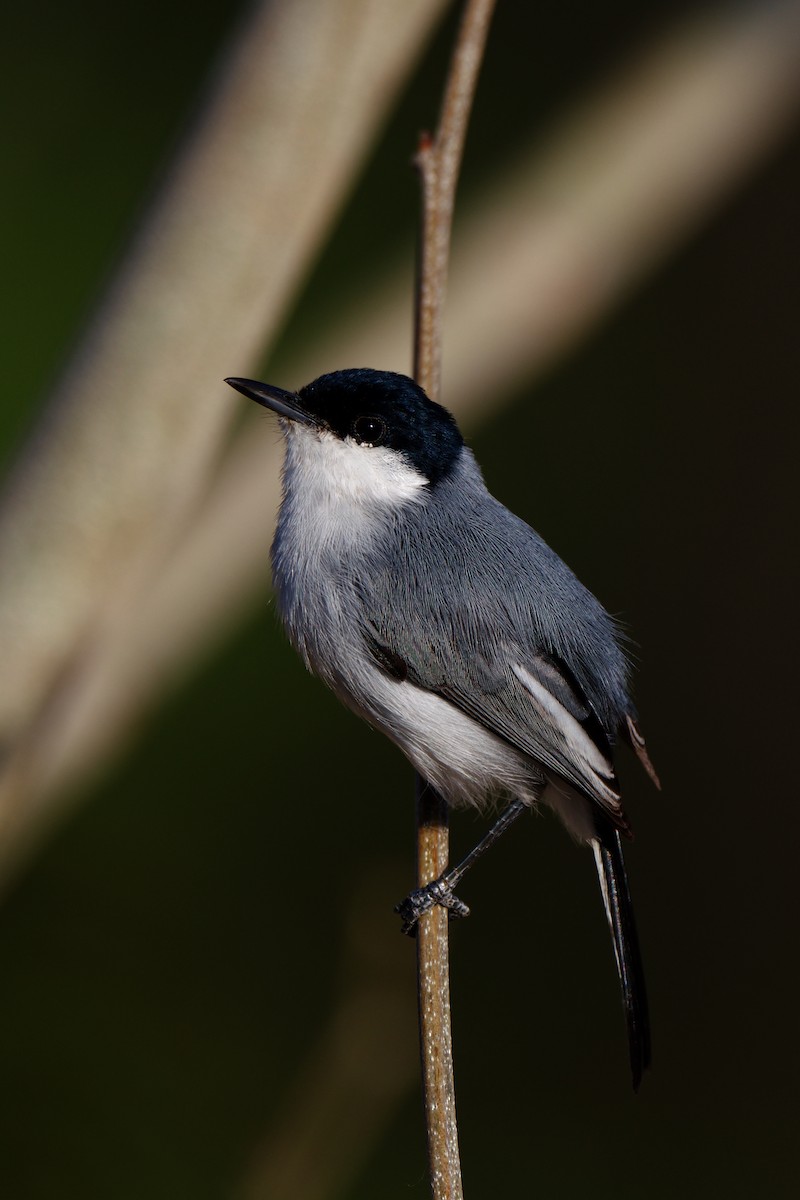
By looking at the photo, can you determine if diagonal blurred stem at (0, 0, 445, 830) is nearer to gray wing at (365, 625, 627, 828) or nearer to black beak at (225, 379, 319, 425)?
black beak at (225, 379, 319, 425)

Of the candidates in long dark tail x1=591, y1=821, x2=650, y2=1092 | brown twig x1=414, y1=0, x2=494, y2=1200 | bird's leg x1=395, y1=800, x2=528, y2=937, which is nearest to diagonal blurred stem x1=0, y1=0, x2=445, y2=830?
brown twig x1=414, y1=0, x2=494, y2=1200

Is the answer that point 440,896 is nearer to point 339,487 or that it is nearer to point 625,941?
point 625,941

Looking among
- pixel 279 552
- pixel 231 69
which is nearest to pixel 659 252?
pixel 231 69

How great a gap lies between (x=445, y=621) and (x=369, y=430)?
233mm

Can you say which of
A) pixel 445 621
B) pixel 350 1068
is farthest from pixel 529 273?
pixel 350 1068

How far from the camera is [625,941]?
101 centimetres

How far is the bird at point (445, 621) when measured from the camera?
3.06 ft

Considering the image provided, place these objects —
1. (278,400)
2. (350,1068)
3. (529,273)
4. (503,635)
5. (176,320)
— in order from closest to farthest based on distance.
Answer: (503,635)
(278,400)
(350,1068)
(176,320)
(529,273)

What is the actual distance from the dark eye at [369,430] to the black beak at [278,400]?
0.04 metres

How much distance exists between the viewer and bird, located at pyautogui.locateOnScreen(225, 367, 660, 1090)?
933mm

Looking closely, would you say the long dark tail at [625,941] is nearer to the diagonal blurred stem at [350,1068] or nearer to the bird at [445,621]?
the bird at [445,621]

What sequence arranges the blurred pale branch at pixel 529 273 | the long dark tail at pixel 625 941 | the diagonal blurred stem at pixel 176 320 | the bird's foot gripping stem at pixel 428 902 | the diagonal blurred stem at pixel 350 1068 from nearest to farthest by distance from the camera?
the long dark tail at pixel 625 941 → the bird's foot gripping stem at pixel 428 902 → the diagonal blurred stem at pixel 350 1068 → the diagonal blurred stem at pixel 176 320 → the blurred pale branch at pixel 529 273

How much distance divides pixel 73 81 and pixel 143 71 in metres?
0.15

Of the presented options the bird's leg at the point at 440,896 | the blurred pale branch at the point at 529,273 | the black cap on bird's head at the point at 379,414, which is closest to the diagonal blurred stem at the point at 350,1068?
the bird's leg at the point at 440,896
